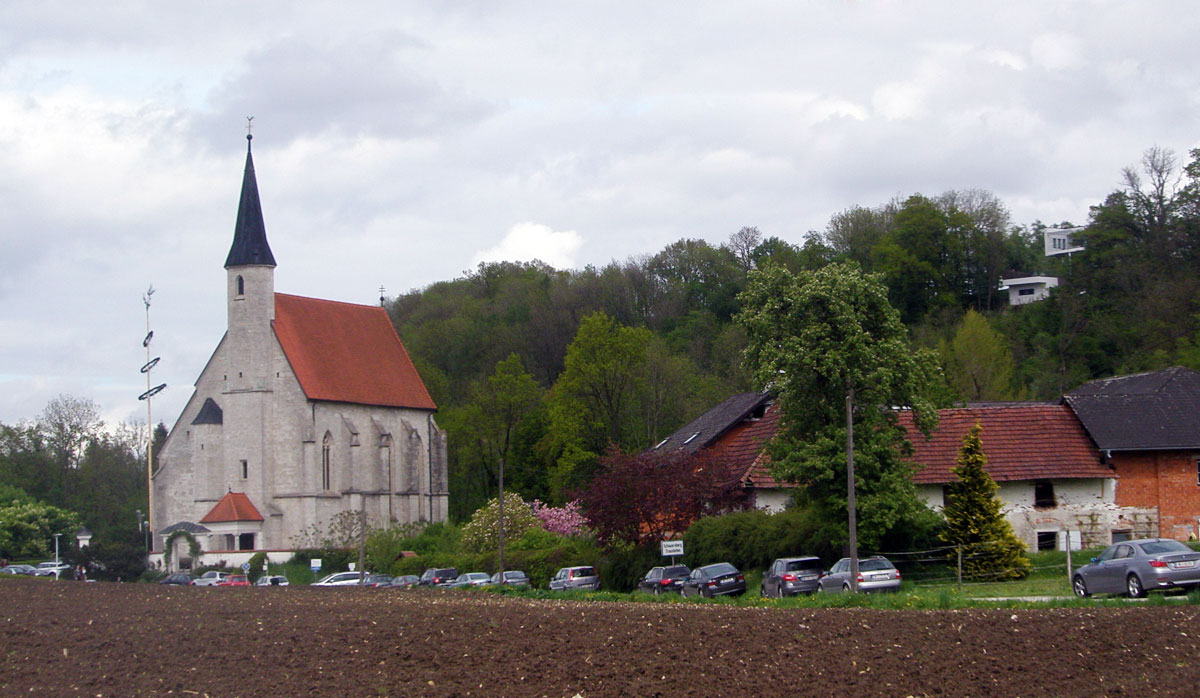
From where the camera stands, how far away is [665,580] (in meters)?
37.8

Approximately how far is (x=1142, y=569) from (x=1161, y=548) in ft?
2.42

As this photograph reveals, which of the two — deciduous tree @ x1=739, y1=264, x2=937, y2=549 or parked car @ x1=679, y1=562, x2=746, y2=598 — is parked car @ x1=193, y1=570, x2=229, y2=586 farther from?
deciduous tree @ x1=739, y1=264, x2=937, y2=549

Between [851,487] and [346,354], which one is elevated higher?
[346,354]

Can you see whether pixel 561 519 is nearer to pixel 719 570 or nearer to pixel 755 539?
pixel 755 539

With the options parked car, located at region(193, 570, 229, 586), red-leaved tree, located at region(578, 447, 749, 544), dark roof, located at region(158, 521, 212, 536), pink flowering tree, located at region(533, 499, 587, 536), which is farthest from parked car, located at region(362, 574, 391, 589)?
dark roof, located at region(158, 521, 212, 536)

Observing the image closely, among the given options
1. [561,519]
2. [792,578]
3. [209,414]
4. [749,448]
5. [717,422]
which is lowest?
[561,519]

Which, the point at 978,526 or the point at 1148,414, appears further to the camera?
the point at 1148,414

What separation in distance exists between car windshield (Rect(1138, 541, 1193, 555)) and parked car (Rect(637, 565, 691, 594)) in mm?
15158

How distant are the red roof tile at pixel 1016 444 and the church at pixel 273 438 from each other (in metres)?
42.8

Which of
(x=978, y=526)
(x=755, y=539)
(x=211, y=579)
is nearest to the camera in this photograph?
(x=978, y=526)

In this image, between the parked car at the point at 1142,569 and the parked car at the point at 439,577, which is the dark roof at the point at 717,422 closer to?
the parked car at the point at 439,577

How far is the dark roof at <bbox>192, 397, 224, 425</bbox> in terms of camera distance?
77688mm

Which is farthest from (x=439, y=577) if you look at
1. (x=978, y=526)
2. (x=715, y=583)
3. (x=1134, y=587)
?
(x=1134, y=587)

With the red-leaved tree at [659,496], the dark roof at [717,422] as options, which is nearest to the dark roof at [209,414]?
the dark roof at [717,422]
